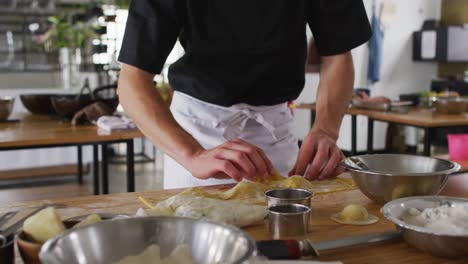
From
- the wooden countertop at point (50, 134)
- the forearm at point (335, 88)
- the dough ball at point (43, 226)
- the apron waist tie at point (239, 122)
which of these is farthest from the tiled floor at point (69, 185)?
the dough ball at point (43, 226)

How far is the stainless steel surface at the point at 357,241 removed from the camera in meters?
0.79

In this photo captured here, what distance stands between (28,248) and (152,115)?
2.12ft

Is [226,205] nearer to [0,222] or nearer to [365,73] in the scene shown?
[0,222]

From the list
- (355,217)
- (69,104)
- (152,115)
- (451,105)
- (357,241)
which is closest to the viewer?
(357,241)

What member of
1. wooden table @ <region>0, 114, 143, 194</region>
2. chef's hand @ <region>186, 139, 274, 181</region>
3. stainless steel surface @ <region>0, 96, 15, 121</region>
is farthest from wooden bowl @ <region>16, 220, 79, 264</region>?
stainless steel surface @ <region>0, 96, 15, 121</region>

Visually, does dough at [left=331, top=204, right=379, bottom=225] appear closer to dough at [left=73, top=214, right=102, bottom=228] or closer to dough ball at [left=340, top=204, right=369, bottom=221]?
dough ball at [left=340, top=204, right=369, bottom=221]

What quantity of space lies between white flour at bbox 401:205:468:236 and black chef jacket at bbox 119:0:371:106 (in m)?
0.72

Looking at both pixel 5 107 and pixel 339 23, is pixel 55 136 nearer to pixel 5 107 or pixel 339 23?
pixel 5 107

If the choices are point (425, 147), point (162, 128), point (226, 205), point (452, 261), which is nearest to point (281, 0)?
point (162, 128)

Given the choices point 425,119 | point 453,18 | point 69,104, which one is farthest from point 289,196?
point 453,18

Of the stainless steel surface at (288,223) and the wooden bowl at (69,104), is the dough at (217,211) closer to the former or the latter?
the stainless steel surface at (288,223)

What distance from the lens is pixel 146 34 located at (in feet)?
4.40

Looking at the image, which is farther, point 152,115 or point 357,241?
point 152,115

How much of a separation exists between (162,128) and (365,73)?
6.10 m
